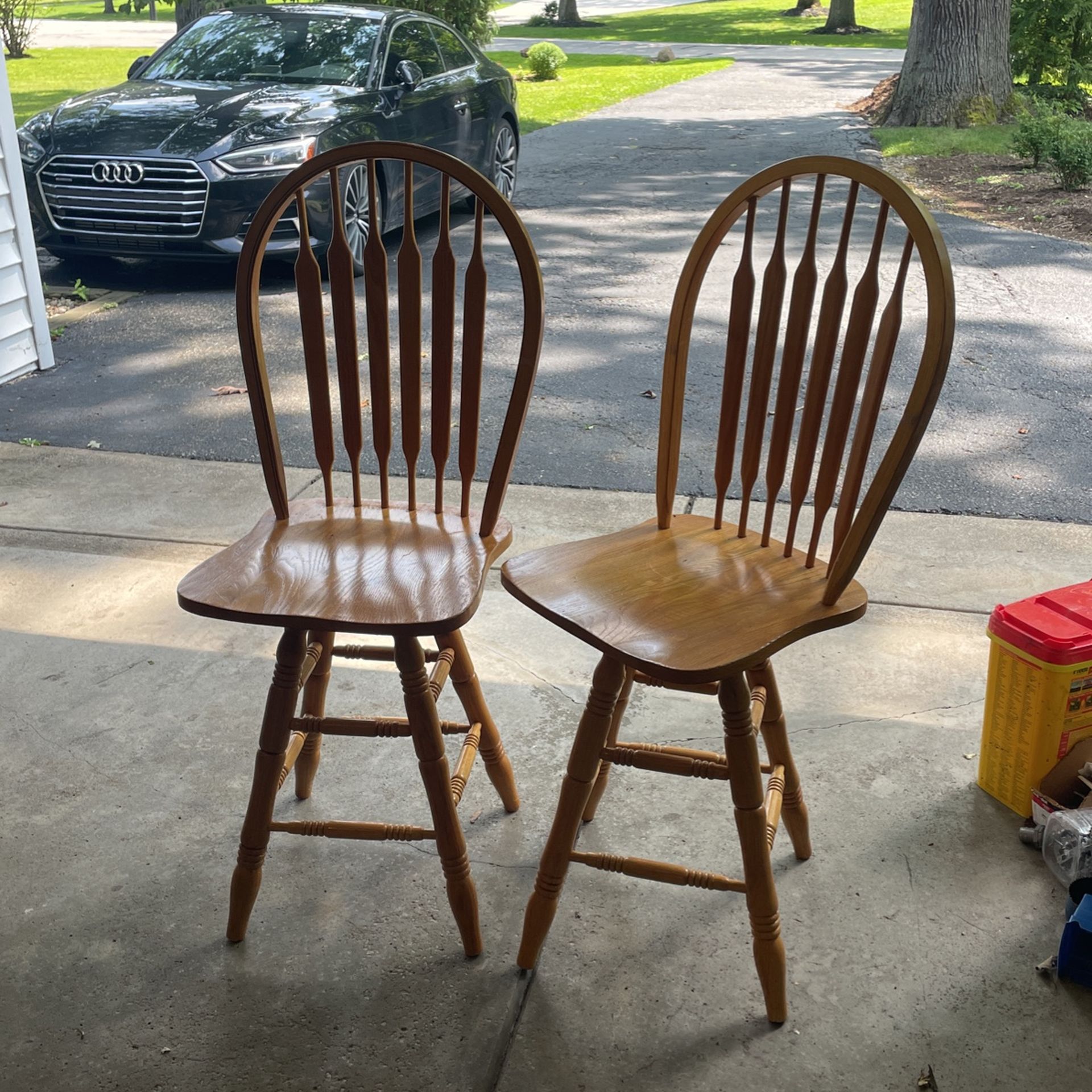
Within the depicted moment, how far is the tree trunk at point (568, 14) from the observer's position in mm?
29469

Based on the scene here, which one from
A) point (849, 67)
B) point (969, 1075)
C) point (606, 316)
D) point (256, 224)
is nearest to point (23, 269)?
point (606, 316)

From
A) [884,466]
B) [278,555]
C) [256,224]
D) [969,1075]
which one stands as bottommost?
[969,1075]

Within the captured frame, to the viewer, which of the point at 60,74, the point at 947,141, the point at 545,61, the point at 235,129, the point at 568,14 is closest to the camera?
the point at 235,129

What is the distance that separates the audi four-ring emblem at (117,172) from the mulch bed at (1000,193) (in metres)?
5.59

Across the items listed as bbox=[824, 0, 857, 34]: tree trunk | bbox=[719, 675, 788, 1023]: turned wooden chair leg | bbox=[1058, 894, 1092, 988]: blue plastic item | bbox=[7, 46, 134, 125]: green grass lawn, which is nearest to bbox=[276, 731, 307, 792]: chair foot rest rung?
bbox=[719, 675, 788, 1023]: turned wooden chair leg

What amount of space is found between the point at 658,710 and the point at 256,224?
4.71 ft

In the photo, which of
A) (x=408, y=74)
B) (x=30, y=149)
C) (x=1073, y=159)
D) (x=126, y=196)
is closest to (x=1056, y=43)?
(x=1073, y=159)

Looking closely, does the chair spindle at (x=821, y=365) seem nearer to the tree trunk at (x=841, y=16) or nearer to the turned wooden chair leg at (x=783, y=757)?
the turned wooden chair leg at (x=783, y=757)

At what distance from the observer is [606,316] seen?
607 cm

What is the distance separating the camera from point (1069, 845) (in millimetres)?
2211

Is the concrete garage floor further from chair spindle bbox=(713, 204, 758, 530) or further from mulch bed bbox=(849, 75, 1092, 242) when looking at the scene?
mulch bed bbox=(849, 75, 1092, 242)

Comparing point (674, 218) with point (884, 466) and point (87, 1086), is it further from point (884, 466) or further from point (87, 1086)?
point (87, 1086)

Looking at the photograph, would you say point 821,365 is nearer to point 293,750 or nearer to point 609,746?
point 609,746

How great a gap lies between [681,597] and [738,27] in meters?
30.0
